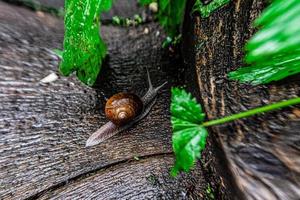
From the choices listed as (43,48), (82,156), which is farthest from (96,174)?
(43,48)

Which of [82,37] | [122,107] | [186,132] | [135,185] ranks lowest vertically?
[135,185]

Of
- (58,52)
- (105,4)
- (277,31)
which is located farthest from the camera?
(58,52)

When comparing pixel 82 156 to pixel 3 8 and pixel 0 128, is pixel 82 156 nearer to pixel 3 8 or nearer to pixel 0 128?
pixel 0 128

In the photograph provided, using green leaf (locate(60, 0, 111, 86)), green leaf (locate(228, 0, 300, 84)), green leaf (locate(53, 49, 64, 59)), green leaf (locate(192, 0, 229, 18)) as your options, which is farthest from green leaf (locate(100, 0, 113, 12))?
green leaf (locate(228, 0, 300, 84))

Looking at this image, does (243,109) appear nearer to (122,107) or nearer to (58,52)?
(122,107)

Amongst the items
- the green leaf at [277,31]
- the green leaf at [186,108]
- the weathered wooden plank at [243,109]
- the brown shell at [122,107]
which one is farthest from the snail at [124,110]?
the green leaf at [277,31]

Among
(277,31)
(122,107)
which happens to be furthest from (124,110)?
(277,31)

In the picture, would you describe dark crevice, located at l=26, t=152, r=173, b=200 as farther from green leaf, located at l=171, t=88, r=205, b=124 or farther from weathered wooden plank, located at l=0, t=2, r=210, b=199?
green leaf, located at l=171, t=88, r=205, b=124

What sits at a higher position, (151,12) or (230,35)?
(151,12)
